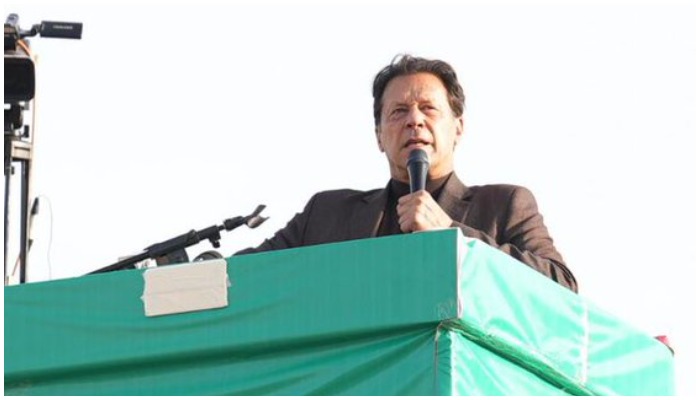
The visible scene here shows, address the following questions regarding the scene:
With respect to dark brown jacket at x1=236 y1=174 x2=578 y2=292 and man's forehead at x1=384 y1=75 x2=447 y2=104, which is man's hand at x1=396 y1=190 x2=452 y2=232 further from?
man's forehead at x1=384 y1=75 x2=447 y2=104

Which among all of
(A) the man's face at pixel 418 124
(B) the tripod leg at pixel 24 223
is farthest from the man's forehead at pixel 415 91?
(B) the tripod leg at pixel 24 223

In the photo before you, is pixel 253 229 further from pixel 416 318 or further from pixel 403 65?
pixel 416 318

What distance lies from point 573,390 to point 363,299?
64cm


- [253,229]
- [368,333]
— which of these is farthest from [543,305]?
[253,229]

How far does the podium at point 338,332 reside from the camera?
4246mm

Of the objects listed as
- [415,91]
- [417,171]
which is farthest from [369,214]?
[417,171]

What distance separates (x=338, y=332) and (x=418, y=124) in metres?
1.24

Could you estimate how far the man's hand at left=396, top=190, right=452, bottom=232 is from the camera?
4.49 m

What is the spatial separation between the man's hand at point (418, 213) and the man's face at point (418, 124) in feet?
2.86

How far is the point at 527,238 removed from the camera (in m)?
5.07

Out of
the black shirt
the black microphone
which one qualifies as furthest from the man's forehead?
the black microphone

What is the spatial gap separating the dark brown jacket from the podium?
29 cm

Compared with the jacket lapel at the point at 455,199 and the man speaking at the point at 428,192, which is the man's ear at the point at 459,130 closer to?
the man speaking at the point at 428,192

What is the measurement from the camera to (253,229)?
5.49m
